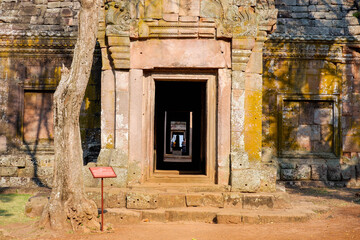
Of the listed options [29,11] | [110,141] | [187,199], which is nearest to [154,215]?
[187,199]

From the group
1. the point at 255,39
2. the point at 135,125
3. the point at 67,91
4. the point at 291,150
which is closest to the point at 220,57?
the point at 255,39

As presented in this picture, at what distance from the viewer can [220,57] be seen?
25.7ft

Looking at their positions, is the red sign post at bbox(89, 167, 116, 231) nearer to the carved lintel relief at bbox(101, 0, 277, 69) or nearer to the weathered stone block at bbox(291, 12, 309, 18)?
the carved lintel relief at bbox(101, 0, 277, 69)

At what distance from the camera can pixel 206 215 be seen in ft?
22.7

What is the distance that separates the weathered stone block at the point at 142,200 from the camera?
7.12 metres

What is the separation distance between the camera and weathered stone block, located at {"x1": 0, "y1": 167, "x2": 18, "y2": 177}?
1114 cm

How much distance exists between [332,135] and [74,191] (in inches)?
304

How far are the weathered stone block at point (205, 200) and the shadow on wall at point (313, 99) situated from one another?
14.4ft

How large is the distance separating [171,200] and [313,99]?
19.4ft

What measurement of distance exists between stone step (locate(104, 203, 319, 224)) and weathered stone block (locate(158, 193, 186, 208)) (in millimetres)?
113

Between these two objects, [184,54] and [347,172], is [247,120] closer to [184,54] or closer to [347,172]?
[184,54]

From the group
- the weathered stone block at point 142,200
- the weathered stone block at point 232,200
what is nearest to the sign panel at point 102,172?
the weathered stone block at point 142,200

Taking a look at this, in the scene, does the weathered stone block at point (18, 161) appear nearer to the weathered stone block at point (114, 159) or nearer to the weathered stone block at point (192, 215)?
the weathered stone block at point (114, 159)

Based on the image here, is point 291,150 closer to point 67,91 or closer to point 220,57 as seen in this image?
point 220,57
